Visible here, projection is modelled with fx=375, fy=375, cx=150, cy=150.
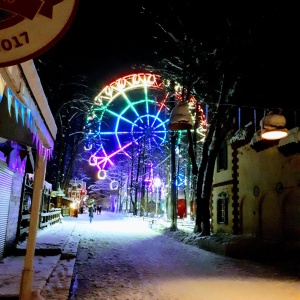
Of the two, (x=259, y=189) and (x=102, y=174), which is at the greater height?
(x=102, y=174)

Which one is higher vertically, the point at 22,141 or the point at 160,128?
the point at 160,128

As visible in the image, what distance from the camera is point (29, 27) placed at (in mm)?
3186

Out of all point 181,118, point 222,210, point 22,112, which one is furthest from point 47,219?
point 22,112

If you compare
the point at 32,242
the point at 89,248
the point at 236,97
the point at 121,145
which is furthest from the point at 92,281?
the point at 121,145

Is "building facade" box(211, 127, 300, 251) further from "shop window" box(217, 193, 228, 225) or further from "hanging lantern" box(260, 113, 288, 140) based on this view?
"hanging lantern" box(260, 113, 288, 140)

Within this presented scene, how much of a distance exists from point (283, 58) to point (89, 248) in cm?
1208

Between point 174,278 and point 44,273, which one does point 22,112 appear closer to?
point 44,273

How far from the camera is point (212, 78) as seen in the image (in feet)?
67.1

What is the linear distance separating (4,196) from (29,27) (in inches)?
312

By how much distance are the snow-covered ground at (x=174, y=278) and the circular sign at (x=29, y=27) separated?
570cm

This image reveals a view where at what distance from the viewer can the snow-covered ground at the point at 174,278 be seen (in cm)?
795

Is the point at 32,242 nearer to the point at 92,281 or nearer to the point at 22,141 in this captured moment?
the point at 22,141

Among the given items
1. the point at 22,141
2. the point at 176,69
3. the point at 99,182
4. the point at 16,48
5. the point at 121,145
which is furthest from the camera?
the point at 99,182

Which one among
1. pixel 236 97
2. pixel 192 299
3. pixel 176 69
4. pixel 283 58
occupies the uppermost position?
pixel 176 69
